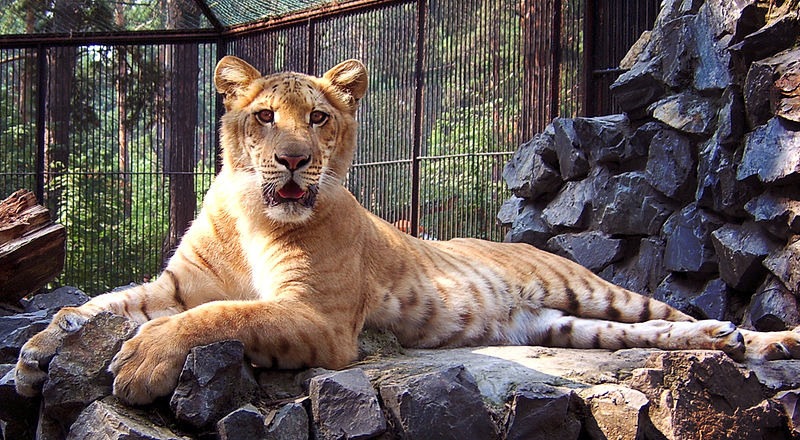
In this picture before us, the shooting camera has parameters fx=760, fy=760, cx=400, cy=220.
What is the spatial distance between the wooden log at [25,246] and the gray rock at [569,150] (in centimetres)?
396

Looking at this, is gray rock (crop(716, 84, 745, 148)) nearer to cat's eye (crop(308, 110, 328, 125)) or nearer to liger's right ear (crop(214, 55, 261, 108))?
cat's eye (crop(308, 110, 328, 125))

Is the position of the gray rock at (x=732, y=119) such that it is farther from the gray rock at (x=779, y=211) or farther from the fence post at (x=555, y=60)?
the fence post at (x=555, y=60)

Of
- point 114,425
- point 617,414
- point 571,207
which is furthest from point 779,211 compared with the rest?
point 114,425

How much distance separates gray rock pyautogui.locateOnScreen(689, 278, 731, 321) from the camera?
487 cm

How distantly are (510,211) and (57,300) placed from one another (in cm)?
408

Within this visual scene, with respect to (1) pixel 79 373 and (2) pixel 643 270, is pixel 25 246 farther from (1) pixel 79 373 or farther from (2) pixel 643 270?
(2) pixel 643 270

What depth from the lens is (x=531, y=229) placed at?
6441 millimetres

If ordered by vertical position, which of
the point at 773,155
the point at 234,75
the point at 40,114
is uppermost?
the point at 40,114

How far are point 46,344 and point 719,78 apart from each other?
4389mm

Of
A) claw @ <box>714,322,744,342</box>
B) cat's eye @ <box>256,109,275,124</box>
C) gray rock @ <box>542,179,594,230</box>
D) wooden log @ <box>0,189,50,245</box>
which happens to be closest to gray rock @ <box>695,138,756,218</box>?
gray rock @ <box>542,179,594,230</box>

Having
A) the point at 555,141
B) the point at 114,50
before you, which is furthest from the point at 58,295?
the point at 555,141

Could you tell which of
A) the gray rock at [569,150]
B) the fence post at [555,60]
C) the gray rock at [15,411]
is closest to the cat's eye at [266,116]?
the gray rock at [15,411]

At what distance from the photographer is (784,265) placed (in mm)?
4355

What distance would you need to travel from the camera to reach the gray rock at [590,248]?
5832 millimetres
